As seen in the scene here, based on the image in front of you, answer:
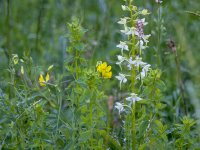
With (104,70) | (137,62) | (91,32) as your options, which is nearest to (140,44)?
(137,62)

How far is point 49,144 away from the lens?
2.71 meters

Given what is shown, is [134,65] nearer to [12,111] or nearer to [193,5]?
[12,111]

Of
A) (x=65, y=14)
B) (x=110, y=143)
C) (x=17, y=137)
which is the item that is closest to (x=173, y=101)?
(x=110, y=143)

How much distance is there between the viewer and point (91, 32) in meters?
4.92

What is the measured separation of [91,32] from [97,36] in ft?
0.60

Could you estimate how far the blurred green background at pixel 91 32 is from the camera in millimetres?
4102

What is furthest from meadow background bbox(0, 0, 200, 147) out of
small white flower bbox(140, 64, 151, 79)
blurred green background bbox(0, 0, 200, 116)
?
small white flower bbox(140, 64, 151, 79)

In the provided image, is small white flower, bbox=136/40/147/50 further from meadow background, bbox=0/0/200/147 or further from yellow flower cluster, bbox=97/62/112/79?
meadow background, bbox=0/0/200/147

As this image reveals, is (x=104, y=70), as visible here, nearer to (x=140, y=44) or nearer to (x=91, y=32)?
(x=140, y=44)

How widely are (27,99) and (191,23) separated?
A: 2568 mm

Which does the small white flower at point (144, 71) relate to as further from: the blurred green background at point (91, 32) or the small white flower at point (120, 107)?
the blurred green background at point (91, 32)

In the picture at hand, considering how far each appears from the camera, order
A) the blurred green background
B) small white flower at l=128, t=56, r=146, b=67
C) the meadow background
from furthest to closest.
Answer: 1. the blurred green background
2. the meadow background
3. small white flower at l=128, t=56, r=146, b=67

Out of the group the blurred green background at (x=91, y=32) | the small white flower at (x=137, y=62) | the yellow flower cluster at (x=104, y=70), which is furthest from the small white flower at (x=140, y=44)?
the blurred green background at (x=91, y=32)

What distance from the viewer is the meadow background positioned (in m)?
3.83
